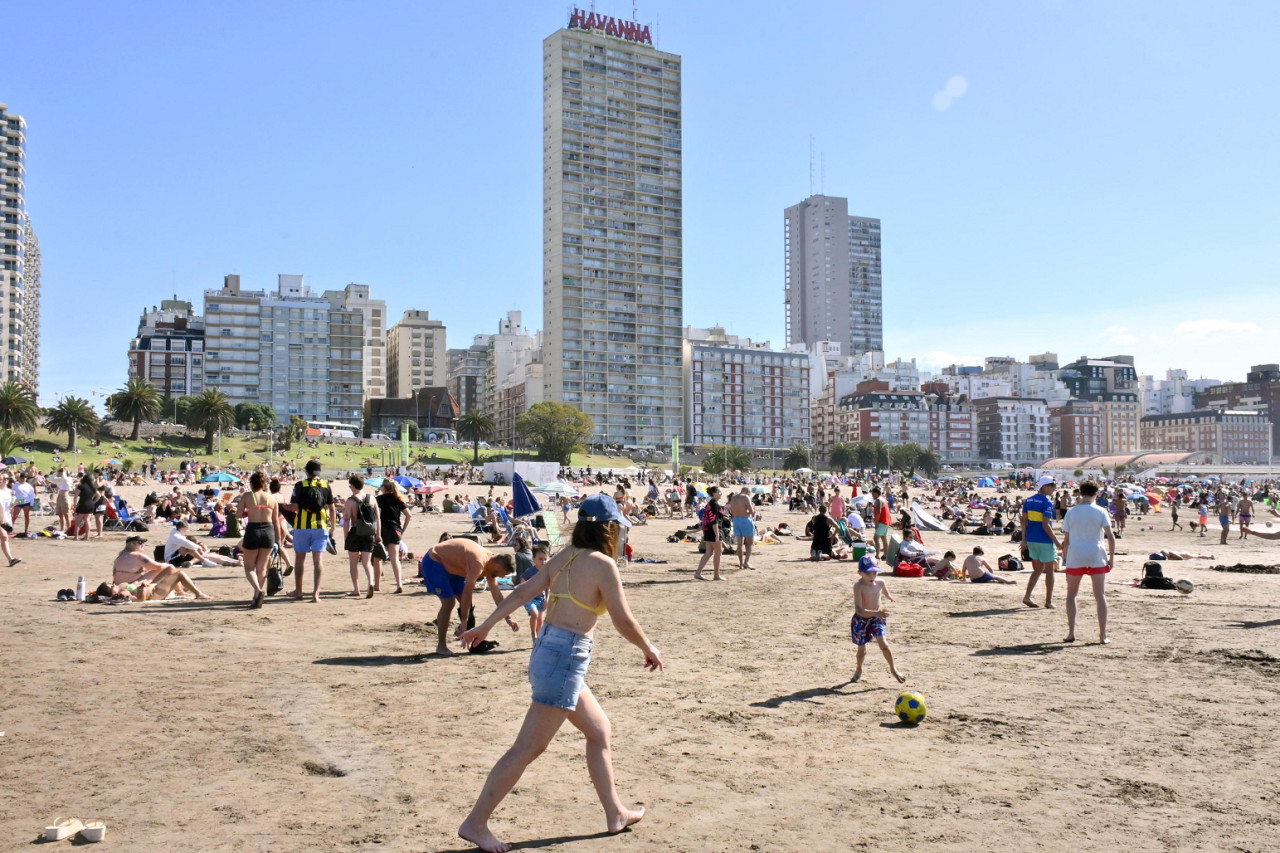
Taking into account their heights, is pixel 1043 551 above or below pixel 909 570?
above

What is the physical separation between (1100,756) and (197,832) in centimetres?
509

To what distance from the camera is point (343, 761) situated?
5.41 meters

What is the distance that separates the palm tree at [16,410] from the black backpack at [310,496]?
69.9 metres

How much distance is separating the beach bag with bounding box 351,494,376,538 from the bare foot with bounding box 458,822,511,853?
8521 mm

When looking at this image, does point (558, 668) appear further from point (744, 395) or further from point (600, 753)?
point (744, 395)

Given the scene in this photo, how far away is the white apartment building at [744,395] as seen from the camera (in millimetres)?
137875

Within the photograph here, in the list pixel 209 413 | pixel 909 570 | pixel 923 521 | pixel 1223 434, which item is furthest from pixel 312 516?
pixel 1223 434

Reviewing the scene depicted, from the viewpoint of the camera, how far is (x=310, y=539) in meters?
11.6

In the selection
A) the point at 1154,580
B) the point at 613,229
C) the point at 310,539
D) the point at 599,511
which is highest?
the point at 613,229

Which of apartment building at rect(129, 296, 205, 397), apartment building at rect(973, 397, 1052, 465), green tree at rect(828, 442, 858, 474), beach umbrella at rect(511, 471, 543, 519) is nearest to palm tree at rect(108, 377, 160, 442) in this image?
apartment building at rect(129, 296, 205, 397)

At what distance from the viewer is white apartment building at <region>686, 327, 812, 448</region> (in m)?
138

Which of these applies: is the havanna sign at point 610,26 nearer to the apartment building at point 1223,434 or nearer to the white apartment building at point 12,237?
the white apartment building at point 12,237

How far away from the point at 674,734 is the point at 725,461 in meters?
101

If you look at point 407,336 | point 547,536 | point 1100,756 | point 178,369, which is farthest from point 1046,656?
point 407,336
